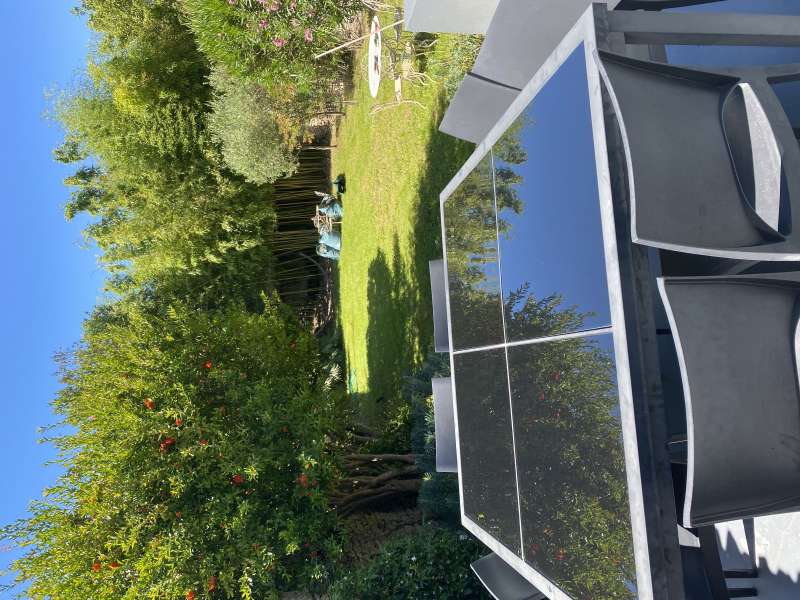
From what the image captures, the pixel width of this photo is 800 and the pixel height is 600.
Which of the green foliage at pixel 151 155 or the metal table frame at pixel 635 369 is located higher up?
the green foliage at pixel 151 155

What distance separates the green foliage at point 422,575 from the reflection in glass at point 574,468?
13.1 feet

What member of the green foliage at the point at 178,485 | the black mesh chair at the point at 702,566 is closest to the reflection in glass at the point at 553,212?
the black mesh chair at the point at 702,566

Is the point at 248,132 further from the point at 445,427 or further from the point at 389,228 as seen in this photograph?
the point at 445,427

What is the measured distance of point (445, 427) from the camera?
666cm

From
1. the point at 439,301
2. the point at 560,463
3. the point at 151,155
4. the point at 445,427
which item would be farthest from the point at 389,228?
the point at 560,463

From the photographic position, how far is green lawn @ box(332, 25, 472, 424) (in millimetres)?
11266

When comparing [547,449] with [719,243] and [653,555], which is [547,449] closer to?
[653,555]

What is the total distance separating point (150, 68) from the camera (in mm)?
16203

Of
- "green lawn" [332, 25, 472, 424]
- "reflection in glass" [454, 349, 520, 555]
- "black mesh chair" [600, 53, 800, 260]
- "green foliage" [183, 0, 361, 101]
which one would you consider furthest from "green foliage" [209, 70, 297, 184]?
"black mesh chair" [600, 53, 800, 260]

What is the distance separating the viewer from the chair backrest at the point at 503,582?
5.11 meters

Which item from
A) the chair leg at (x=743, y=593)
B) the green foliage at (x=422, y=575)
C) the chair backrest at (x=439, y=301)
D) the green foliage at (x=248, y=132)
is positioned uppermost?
the green foliage at (x=248, y=132)

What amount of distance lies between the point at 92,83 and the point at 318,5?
29.7 feet

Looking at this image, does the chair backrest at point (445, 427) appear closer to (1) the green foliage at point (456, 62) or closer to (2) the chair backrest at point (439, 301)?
(2) the chair backrest at point (439, 301)

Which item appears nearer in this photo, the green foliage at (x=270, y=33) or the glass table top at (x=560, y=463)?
the glass table top at (x=560, y=463)
